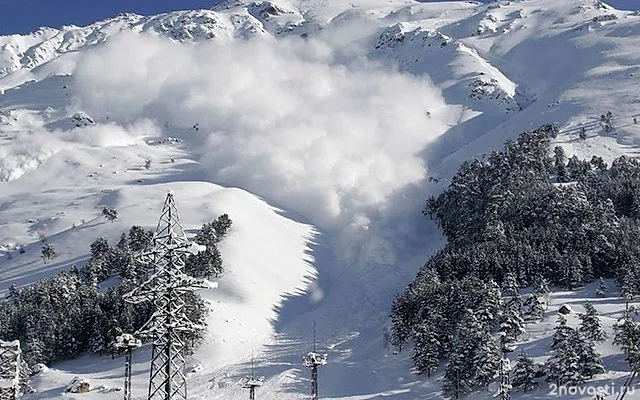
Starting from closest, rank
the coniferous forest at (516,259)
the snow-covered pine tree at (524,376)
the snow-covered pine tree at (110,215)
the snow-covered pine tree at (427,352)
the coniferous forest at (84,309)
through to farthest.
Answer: the snow-covered pine tree at (524,376) < the coniferous forest at (516,259) < the snow-covered pine tree at (427,352) < the coniferous forest at (84,309) < the snow-covered pine tree at (110,215)

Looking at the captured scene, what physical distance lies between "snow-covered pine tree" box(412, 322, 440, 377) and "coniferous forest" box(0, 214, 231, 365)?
27.1 m

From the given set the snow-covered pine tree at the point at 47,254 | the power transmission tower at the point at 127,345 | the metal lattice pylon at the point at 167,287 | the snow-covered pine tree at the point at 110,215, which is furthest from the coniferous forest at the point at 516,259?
the snow-covered pine tree at the point at 47,254

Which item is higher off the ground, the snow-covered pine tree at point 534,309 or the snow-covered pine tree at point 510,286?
the snow-covered pine tree at point 510,286

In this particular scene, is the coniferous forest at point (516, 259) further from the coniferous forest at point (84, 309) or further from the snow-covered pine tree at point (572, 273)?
the coniferous forest at point (84, 309)

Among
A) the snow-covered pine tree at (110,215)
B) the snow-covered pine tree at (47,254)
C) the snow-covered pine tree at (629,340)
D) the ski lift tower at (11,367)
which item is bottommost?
the snow-covered pine tree at (629,340)

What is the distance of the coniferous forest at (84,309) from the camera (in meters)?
95.1

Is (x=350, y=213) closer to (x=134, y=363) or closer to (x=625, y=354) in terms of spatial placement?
(x=134, y=363)

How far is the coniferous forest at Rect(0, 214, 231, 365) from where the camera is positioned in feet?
312

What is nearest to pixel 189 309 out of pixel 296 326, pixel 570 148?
pixel 296 326

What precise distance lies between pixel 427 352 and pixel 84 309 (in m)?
54.3

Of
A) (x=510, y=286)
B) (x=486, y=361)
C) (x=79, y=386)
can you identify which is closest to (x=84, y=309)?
(x=79, y=386)

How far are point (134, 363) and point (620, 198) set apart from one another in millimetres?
85065

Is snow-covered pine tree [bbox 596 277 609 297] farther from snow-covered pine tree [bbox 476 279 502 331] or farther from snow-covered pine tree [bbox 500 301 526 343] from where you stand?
snow-covered pine tree [bbox 500 301 526 343]

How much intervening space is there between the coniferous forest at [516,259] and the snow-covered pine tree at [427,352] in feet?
0.38
